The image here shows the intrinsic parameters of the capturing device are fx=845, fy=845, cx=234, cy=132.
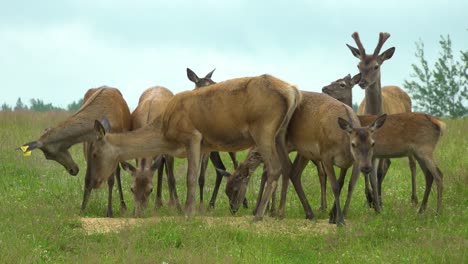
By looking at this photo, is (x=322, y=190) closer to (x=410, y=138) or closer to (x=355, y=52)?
(x=410, y=138)

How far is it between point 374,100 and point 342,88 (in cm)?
74

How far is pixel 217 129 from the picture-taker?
1158cm

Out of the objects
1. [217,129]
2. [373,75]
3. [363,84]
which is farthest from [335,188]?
[373,75]

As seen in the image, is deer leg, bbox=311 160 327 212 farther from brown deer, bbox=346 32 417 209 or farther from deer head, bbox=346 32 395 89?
deer head, bbox=346 32 395 89

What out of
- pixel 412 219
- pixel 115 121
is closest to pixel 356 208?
pixel 412 219

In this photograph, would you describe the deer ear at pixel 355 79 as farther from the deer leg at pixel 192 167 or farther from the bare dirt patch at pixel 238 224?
the deer leg at pixel 192 167

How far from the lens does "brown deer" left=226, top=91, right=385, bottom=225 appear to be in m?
10.7

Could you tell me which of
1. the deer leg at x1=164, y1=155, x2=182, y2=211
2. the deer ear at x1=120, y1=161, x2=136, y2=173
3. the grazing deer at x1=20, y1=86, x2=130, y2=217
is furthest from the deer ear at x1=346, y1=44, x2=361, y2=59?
the deer ear at x1=120, y1=161, x2=136, y2=173

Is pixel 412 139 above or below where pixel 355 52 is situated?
below

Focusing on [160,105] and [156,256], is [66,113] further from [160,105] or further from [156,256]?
[156,256]

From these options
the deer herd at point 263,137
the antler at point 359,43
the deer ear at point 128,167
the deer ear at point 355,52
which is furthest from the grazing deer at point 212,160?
the antler at point 359,43

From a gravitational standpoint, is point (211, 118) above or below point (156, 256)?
above

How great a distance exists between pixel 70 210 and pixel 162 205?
5.78 ft

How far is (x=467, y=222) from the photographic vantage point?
11055 mm
